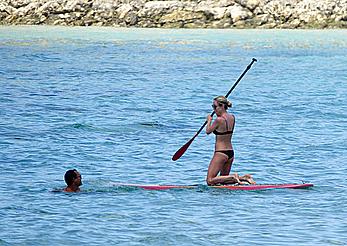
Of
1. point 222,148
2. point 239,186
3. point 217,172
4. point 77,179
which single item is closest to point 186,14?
point 222,148

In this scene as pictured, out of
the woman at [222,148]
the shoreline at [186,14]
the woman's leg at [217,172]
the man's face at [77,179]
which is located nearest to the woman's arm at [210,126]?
the woman at [222,148]

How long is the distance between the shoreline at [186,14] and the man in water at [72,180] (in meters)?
49.2

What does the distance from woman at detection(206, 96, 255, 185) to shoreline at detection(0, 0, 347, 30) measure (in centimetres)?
4861

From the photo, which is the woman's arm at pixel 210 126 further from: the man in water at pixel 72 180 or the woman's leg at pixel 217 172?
the man in water at pixel 72 180

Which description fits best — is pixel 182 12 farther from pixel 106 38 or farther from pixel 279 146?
pixel 279 146

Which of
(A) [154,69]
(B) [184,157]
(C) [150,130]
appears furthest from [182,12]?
(B) [184,157]

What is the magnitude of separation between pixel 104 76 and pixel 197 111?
1129cm

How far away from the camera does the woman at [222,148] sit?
1509cm

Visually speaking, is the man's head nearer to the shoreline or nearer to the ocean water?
the ocean water

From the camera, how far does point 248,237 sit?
1270cm

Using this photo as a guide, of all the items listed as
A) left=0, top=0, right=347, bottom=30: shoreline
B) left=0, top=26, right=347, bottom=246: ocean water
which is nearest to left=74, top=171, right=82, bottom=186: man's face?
left=0, top=26, right=347, bottom=246: ocean water

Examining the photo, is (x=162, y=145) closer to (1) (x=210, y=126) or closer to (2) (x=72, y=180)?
(1) (x=210, y=126)

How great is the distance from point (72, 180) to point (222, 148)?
2.57 meters

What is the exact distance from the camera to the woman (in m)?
15.1
